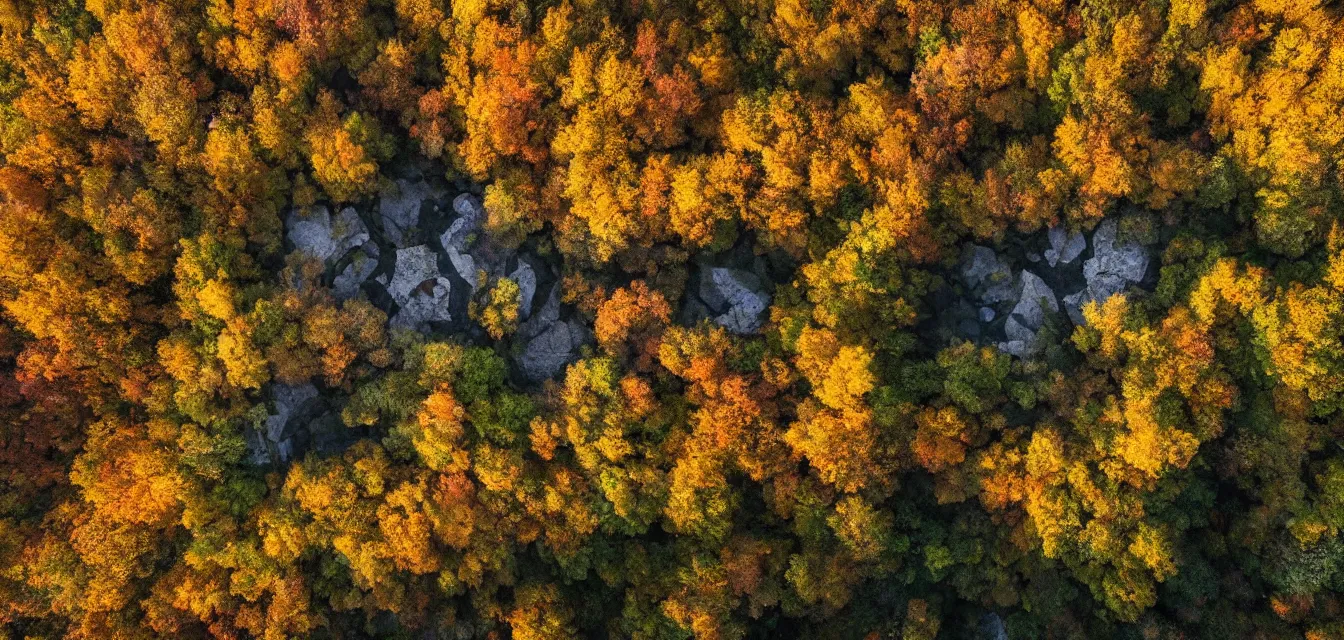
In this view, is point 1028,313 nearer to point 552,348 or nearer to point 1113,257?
point 1113,257

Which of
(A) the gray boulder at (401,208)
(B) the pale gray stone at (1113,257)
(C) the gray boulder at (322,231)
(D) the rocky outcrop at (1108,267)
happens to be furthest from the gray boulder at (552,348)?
(B) the pale gray stone at (1113,257)

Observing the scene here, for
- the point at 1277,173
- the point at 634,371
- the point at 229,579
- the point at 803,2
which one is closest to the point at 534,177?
the point at 634,371

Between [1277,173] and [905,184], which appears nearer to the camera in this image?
[1277,173]

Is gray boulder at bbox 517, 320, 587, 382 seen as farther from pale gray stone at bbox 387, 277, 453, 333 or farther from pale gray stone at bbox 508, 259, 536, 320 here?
pale gray stone at bbox 387, 277, 453, 333

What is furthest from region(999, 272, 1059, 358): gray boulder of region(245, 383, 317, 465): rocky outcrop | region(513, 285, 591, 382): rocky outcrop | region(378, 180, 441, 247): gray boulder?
region(245, 383, 317, 465): rocky outcrop

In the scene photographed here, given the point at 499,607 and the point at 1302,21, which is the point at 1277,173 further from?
the point at 499,607

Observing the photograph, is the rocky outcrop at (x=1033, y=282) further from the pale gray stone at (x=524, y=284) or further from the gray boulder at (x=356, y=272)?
the gray boulder at (x=356, y=272)

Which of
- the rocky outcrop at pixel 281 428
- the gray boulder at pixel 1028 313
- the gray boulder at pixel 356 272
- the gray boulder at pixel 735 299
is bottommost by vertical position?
the gray boulder at pixel 1028 313
